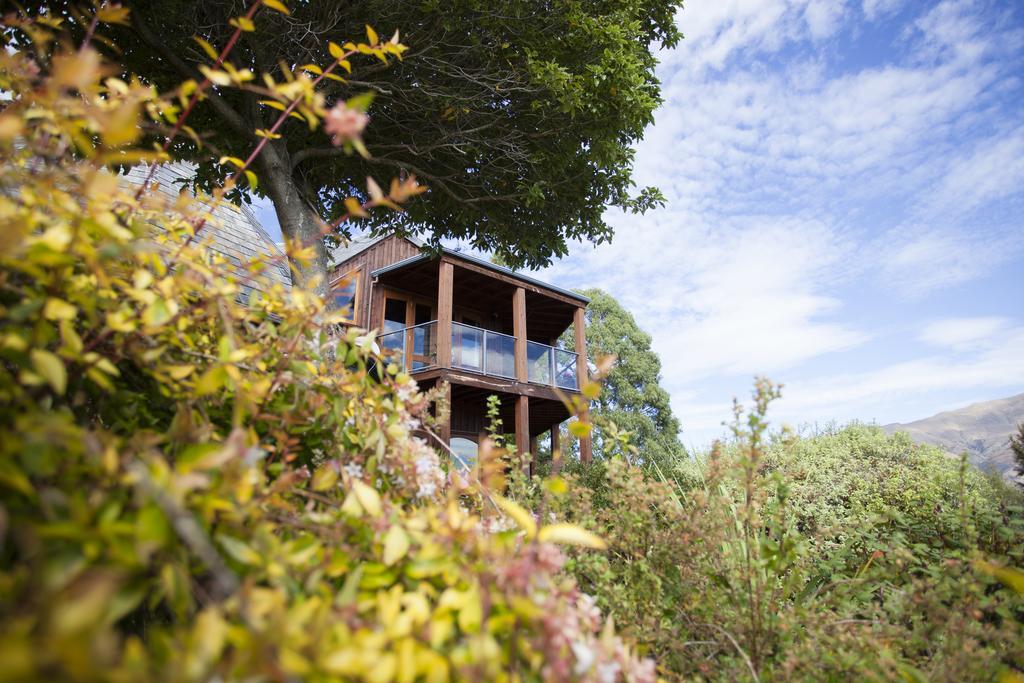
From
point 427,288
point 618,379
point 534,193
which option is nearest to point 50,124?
point 534,193

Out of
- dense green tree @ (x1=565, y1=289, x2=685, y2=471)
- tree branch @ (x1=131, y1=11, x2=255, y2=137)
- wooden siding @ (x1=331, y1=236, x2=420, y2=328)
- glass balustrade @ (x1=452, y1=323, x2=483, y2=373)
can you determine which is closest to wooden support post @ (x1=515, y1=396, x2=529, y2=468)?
glass balustrade @ (x1=452, y1=323, x2=483, y2=373)

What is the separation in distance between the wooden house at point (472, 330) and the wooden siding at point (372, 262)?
0.03 metres

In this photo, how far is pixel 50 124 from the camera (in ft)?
3.88

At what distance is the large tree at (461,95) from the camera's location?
5.46 metres

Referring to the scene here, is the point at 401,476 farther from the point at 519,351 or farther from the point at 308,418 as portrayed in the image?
the point at 519,351

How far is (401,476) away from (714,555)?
1503 mm

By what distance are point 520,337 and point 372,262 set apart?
256 inches

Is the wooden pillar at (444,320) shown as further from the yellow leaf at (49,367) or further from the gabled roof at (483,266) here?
the yellow leaf at (49,367)

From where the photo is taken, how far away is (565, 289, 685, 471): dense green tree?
2462 centimetres

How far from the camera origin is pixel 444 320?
36.4 ft

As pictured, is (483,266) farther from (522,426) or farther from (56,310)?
(56,310)

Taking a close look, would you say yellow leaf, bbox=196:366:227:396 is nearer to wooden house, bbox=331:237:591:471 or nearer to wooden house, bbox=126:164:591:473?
wooden house, bbox=126:164:591:473

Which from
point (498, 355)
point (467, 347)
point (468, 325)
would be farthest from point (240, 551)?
point (468, 325)

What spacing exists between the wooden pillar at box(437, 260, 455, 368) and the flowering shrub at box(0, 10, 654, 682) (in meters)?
9.37
